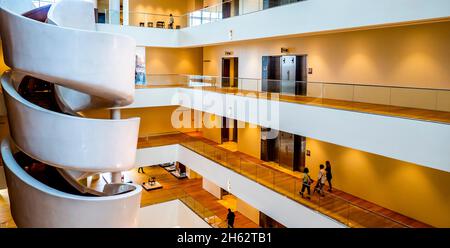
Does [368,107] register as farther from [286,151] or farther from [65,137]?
[65,137]

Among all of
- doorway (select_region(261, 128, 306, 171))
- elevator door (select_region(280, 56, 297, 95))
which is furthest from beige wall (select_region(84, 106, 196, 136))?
elevator door (select_region(280, 56, 297, 95))

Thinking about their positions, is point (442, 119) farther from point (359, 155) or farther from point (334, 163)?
point (334, 163)

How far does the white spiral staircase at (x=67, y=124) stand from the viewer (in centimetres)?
698

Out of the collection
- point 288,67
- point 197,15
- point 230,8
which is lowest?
point 288,67

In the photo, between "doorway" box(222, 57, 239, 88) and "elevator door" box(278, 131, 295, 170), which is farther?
"doorway" box(222, 57, 239, 88)

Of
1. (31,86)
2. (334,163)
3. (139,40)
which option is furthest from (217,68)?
(31,86)

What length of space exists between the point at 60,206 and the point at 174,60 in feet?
46.4

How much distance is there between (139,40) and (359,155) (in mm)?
11389

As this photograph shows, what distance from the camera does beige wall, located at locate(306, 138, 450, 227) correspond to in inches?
360

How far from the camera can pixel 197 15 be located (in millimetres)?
16625

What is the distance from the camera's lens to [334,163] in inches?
472

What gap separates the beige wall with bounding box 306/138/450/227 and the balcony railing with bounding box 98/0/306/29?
5432mm

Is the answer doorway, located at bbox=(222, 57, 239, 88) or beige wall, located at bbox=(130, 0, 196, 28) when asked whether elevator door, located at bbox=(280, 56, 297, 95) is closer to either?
doorway, located at bbox=(222, 57, 239, 88)

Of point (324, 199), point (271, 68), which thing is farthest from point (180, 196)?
point (324, 199)
